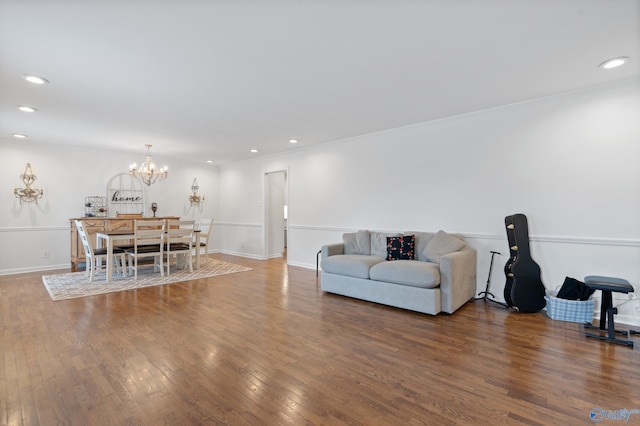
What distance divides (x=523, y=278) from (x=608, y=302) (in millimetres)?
730

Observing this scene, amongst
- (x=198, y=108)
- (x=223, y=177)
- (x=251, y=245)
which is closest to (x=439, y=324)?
(x=198, y=108)

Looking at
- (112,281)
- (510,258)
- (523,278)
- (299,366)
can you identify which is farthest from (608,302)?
(112,281)

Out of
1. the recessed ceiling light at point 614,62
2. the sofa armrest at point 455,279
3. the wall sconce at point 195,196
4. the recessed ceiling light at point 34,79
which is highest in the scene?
the recessed ceiling light at point 614,62

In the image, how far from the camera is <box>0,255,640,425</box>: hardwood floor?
1.76 m

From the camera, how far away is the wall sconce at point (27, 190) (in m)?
5.63

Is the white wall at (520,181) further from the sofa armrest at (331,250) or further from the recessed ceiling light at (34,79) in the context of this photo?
the recessed ceiling light at (34,79)

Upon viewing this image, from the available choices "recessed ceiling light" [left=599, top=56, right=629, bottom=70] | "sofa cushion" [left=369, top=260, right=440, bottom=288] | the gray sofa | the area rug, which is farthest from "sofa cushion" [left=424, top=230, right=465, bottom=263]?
the area rug

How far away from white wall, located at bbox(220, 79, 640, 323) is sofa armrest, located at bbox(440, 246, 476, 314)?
1.39ft

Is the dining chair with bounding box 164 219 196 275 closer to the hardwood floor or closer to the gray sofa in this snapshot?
the hardwood floor

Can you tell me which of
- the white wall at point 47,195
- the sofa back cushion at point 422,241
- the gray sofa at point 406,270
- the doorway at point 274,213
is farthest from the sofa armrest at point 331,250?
the white wall at point 47,195

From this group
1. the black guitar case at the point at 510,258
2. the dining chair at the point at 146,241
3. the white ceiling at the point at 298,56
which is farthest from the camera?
the dining chair at the point at 146,241

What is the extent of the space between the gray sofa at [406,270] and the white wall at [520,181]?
1.33 feet

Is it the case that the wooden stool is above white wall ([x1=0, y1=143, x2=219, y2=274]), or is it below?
below

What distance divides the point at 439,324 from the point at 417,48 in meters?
2.65
